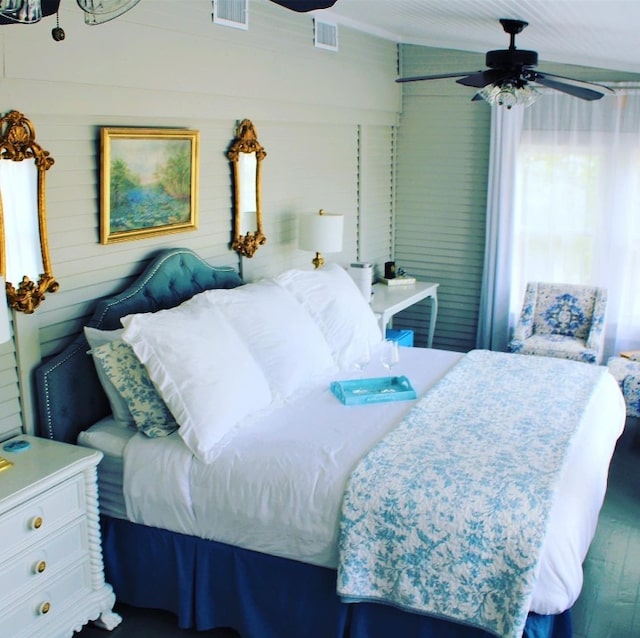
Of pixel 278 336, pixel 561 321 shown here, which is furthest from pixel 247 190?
pixel 561 321

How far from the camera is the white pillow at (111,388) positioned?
329 cm

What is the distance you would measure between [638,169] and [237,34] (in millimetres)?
3100

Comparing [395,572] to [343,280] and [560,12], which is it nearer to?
[343,280]

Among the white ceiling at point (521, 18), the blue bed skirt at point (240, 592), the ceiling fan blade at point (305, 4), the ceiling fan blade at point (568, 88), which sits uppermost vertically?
the white ceiling at point (521, 18)

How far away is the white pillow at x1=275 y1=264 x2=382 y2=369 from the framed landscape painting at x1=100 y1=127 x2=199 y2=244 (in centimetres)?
66

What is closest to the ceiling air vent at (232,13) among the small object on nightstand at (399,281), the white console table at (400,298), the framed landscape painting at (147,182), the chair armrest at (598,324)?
the framed landscape painting at (147,182)

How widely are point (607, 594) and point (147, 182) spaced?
276 cm

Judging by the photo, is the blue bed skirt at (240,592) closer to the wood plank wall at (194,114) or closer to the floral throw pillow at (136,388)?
the floral throw pillow at (136,388)

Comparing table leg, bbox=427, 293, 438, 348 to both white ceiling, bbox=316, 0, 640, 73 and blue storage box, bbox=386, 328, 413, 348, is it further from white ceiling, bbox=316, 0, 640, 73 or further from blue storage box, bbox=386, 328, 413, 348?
white ceiling, bbox=316, 0, 640, 73

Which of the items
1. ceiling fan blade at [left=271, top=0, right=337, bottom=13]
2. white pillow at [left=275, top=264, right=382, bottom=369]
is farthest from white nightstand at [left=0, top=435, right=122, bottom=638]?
ceiling fan blade at [left=271, top=0, right=337, bottom=13]

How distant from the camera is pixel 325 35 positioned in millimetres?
5082

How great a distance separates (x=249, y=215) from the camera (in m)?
4.60

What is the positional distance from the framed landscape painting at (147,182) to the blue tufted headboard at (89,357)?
0.19 meters

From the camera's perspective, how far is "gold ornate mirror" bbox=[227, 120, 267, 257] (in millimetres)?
4402
